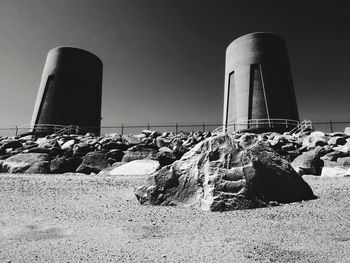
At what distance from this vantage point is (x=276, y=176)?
3.71 m

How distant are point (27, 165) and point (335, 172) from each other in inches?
294

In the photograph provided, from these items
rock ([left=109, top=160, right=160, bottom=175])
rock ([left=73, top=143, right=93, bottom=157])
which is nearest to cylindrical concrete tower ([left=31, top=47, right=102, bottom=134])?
rock ([left=73, top=143, right=93, bottom=157])

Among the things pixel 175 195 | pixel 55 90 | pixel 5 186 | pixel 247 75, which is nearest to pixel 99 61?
pixel 55 90

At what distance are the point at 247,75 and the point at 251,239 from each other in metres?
17.8

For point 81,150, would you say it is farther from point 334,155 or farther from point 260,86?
point 260,86

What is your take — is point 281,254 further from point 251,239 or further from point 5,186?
point 5,186

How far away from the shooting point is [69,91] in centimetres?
2084

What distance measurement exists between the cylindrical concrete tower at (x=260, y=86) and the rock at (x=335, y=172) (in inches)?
448

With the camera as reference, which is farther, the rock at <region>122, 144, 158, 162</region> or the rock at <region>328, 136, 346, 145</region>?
the rock at <region>328, 136, 346, 145</region>

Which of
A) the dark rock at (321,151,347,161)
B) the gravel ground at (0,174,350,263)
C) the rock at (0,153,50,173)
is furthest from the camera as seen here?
the rock at (0,153,50,173)

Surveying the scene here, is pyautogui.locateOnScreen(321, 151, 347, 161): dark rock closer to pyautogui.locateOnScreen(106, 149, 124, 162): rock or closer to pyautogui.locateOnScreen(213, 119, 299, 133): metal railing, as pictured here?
pyautogui.locateOnScreen(106, 149, 124, 162): rock

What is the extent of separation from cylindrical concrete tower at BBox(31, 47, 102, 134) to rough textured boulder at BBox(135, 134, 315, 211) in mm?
16932

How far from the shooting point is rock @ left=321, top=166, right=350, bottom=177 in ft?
18.1

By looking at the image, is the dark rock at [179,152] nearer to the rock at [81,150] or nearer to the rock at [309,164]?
the rock at [309,164]
